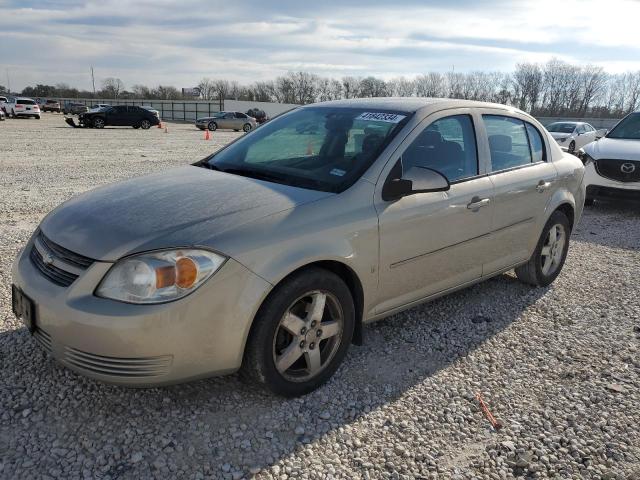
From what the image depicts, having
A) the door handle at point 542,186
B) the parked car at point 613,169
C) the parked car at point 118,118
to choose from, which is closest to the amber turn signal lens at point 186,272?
the door handle at point 542,186

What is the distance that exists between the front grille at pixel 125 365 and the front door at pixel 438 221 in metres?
1.40

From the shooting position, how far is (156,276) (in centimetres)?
246

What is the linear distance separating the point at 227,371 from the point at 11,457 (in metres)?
1.03

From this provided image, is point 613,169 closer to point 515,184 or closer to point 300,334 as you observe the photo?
point 515,184

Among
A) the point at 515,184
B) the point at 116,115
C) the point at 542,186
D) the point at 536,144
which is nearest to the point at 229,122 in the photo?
the point at 116,115

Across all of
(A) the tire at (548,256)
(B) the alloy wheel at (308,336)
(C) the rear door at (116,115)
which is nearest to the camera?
(B) the alloy wheel at (308,336)

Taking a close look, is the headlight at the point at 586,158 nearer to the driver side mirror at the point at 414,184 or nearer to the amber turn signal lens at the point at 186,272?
the driver side mirror at the point at 414,184

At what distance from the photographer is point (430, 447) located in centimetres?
267

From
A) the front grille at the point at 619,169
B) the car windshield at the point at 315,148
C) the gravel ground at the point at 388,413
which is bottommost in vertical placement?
the gravel ground at the point at 388,413

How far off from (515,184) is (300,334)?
7.56ft

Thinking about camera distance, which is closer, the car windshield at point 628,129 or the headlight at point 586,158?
the headlight at point 586,158

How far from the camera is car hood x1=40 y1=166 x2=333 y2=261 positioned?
2.58 m

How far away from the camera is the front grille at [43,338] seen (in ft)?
8.57

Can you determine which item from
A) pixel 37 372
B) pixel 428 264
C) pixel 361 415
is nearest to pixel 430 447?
pixel 361 415
